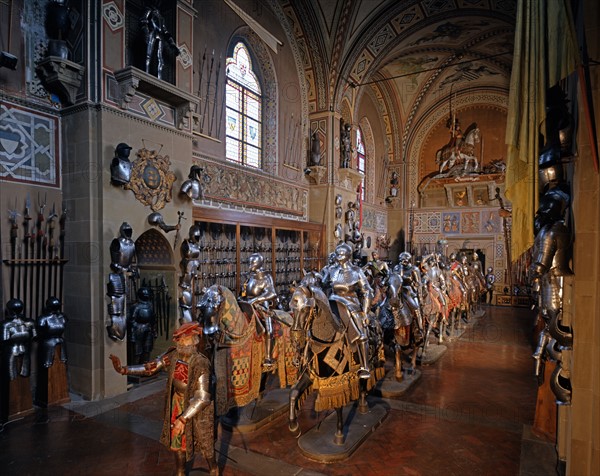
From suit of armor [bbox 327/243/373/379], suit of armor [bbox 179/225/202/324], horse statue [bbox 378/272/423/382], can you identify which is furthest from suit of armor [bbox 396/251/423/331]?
suit of armor [bbox 179/225/202/324]

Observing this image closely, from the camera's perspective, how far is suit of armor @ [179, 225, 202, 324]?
6887 millimetres

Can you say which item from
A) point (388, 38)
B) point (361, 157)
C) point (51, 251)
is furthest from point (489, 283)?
point (51, 251)

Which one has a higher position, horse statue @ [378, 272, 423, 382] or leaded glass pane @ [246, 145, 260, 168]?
leaded glass pane @ [246, 145, 260, 168]

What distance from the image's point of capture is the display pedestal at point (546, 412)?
453 cm

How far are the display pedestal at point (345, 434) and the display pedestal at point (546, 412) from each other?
71.6 inches

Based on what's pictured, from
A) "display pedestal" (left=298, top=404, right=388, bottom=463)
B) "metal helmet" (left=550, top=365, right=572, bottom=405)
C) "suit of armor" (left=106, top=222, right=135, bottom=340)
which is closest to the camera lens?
"metal helmet" (left=550, top=365, right=572, bottom=405)

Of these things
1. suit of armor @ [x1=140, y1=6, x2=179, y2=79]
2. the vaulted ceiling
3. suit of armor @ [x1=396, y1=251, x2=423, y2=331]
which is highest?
the vaulted ceiling

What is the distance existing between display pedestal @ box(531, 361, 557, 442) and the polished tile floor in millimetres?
156

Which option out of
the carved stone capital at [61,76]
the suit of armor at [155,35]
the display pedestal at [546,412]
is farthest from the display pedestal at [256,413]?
the suit of armor at [155,35]

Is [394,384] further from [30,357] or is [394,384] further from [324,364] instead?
[30,357]

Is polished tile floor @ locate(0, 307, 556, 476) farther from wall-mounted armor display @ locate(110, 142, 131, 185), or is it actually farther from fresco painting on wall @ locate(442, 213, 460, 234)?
fresco painting on wall @ locate(442, 213, 460, 234)

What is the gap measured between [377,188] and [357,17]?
8558 millimetres

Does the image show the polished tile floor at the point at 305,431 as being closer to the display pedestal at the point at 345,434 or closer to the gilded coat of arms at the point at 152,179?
the display pedestal at the point at 345,434

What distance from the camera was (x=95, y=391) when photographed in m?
5.71
